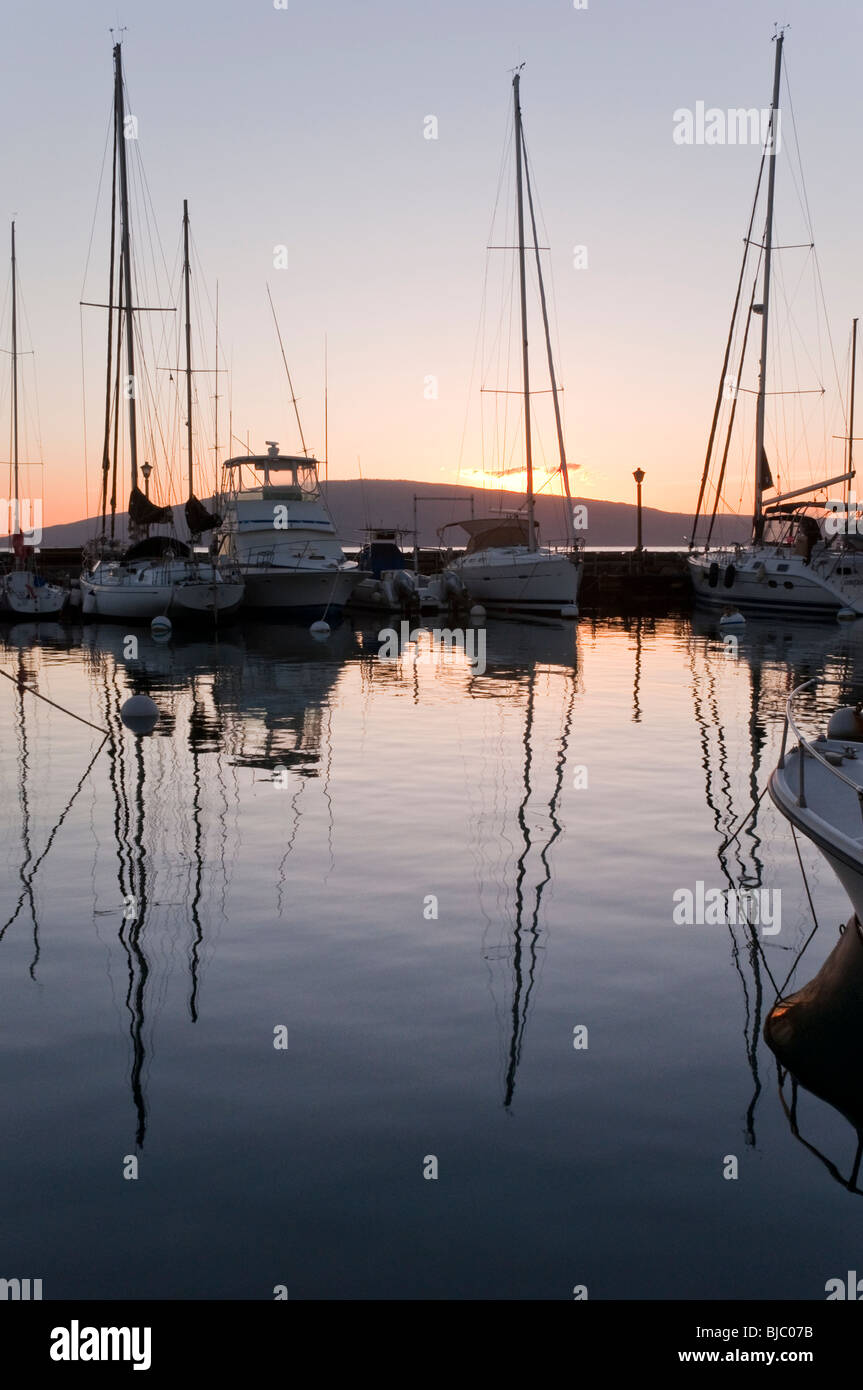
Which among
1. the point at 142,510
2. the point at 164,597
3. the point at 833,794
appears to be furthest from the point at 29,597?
the point at 833,794

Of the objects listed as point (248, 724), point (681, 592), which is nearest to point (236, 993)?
point (248, 724)

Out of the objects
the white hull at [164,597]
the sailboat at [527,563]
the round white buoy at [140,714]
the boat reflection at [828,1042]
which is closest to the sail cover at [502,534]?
the sailboat at [527,563]

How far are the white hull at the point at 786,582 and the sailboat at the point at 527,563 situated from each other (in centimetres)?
653

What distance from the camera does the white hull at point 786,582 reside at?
4634cm

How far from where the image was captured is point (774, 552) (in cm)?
4859

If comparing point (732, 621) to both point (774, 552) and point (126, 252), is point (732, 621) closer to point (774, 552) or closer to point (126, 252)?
point (774, 552)

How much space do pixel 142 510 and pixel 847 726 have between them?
1285 inches

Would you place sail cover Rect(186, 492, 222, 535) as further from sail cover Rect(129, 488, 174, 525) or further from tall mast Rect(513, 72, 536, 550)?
Result: tall mast Rect(513, 72, 536, 550)

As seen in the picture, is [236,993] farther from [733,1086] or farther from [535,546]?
[535,546]

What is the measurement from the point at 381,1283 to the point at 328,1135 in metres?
1.19

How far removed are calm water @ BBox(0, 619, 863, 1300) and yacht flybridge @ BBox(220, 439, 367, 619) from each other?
26456 millimetres

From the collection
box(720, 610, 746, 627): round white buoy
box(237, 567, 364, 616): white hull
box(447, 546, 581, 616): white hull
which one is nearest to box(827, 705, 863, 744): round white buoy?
box(720, 610, 746, 627): round white buoy
